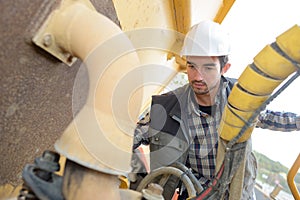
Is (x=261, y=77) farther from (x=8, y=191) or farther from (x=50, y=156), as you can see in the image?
(x=8, y=191)

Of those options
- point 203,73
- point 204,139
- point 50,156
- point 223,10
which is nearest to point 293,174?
point 204,139

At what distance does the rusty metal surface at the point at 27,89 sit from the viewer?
55 cm

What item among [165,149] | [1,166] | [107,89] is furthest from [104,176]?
[165,149]

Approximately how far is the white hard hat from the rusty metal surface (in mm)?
1064

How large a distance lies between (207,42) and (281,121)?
0.70 meters

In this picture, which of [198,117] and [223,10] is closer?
[198,117]

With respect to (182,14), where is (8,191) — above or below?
below

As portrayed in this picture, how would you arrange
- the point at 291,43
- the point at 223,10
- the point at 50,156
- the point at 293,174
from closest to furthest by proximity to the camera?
the point at 50,156 → the point at 291,43 → the point at 293,174 → the point at 223,10

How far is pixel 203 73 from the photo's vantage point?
174cm

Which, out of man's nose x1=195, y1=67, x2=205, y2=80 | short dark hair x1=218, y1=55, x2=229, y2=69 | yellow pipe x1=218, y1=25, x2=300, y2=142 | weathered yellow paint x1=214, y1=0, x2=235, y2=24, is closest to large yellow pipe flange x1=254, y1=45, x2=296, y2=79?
yellow pipe x1=218, y1=25, x2=300, y2=142

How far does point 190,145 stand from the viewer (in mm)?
1812

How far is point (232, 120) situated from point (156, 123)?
107 centimetres

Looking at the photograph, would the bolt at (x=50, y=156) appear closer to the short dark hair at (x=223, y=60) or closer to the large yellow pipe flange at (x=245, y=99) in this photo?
the large yellow pipe flange at (x=245, y=99)

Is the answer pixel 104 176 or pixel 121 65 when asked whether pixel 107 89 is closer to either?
pixel 121 65
